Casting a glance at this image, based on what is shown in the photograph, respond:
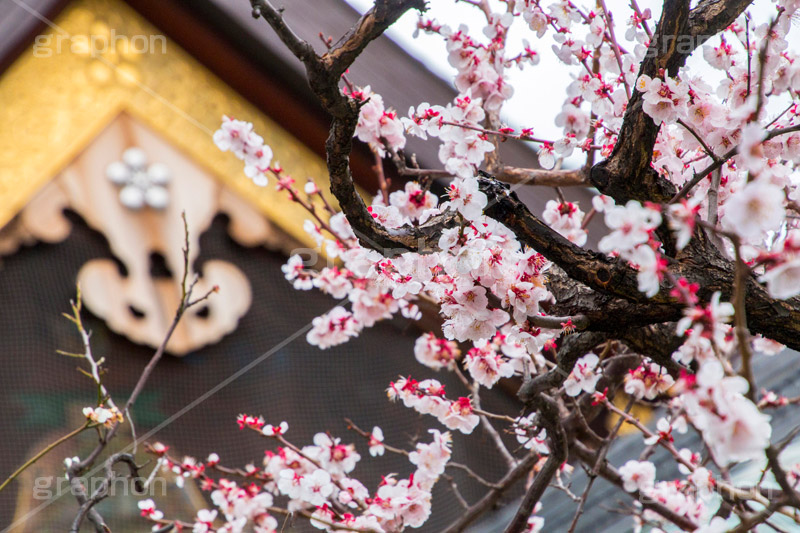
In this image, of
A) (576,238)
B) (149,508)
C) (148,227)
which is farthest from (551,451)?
(148,227)

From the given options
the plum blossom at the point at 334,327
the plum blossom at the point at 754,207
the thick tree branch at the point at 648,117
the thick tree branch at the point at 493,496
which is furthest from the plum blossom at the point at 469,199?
the plum blossom at the point at 334,327

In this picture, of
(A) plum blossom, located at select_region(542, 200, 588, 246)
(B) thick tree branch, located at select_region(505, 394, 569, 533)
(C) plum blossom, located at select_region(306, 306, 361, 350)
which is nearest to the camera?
(B) thick tree branch, located at select_region(505, 394, 569, 533)

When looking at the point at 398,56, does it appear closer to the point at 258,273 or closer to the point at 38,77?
the point at 258,273

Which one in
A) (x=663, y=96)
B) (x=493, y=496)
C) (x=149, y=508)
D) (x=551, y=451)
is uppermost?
(x=663, y=96)

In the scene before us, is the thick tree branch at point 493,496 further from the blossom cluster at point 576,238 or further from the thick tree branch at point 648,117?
the thick tree branch at point 648,117

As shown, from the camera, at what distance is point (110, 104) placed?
2.55 metres

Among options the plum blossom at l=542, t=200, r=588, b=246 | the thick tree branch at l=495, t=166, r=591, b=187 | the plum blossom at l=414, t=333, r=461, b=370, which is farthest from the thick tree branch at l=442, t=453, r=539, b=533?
the thick tree branch at l=495, t=166, r=591, b=187

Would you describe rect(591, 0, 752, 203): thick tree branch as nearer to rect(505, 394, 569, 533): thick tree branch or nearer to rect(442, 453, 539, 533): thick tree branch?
rect(505, 394, 569, 533): thick tree branch

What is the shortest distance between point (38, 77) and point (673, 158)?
7.03 ft

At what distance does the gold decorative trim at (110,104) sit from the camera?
2.42 m

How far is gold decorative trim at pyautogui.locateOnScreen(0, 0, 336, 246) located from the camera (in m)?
2.42

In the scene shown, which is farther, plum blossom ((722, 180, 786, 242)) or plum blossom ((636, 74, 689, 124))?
plum blossom ((636, 74, 689, 124))

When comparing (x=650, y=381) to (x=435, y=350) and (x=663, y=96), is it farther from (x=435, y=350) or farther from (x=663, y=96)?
(x=663, y=96)

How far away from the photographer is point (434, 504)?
2.62 m
